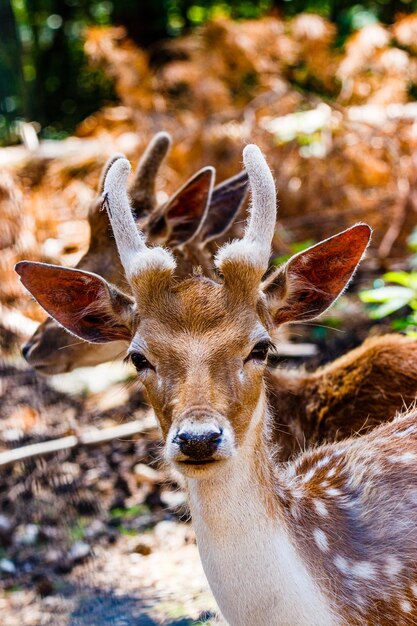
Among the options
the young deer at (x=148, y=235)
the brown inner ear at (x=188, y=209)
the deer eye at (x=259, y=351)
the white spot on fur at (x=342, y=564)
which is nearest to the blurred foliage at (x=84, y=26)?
the young deer at (x=148, y=235)

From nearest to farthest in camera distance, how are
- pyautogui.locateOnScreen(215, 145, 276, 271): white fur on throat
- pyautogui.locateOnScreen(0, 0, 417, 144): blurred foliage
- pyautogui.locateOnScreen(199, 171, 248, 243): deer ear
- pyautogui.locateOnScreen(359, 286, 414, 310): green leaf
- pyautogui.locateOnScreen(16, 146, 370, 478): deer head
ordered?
pyautogui.locateOnScreen(16, 146, 370, 478): deer head
pyautogui.locateOnScreen(215, 145, 276, 271): white fur on throat
pyautogui.locateOnScreen(359, 286, 414, 310): green leaf
pyautogui.locateOnScreen(199, 171, 248, 243): deer ear
pyautogui.locateOnScreen(0, 0, 417, 144): blurred foliage

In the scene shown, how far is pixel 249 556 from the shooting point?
3129 mm

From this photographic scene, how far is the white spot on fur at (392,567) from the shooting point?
3.23 m

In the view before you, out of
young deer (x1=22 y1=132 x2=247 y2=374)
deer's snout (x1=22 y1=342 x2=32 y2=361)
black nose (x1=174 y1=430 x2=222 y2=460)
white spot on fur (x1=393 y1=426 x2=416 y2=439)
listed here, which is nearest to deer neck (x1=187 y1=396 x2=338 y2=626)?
black nose (x1=174 y1=430 x2=222 y2=460)

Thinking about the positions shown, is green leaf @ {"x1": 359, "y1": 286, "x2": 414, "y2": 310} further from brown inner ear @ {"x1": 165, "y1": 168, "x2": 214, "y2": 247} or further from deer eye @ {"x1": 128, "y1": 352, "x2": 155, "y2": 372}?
deer eye @ {"x1": 128, "y1": 352, "x2": 155, "y2": 372}

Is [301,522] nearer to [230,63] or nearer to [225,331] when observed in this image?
[225,331]

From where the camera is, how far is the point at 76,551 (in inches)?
224

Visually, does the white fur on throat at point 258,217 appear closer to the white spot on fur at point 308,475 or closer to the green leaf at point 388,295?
the white spot on fur at point 308,475

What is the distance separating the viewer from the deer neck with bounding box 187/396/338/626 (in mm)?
3111

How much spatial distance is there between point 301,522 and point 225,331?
0.77m

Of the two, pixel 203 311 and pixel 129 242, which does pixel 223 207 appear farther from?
pixel 203 311

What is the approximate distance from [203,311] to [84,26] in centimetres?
1355

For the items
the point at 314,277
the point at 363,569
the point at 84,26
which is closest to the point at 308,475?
the point at 363,569

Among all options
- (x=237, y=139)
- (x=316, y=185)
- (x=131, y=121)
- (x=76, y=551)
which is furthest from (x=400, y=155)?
(x=76, y=551)
